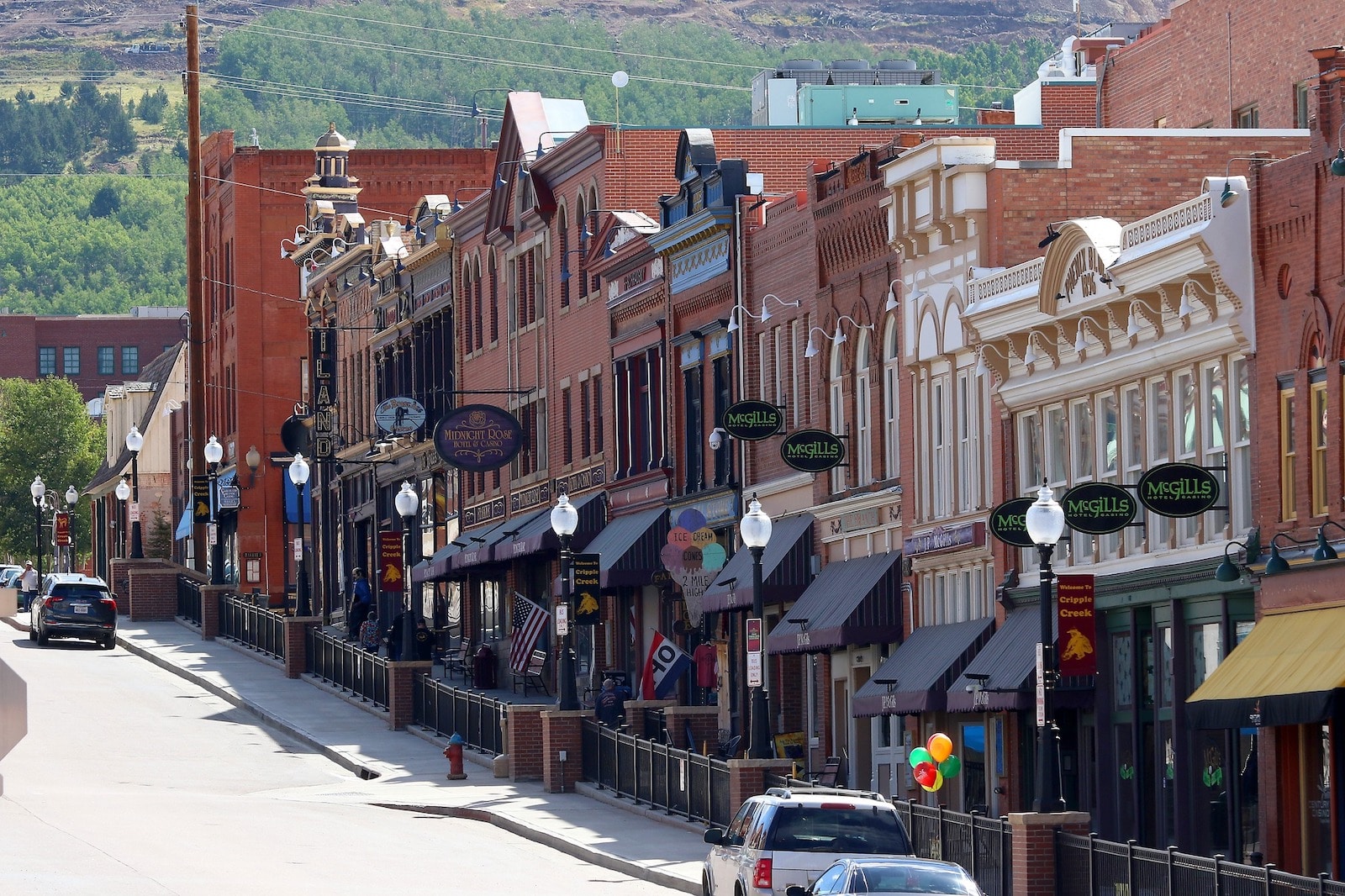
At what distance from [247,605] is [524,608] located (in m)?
14.1

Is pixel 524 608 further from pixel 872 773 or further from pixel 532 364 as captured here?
pixel 872 773

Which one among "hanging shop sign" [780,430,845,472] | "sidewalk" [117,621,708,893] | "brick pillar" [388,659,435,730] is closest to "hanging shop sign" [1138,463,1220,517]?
"sidewalk" [117,621,708,893]

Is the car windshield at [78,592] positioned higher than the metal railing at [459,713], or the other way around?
the car windshield at [78,592]

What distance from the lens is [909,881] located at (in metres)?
22.2

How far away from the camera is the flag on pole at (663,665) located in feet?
149

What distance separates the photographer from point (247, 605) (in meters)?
66.8

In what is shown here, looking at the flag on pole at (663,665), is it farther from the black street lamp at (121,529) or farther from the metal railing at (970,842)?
the black street lamp at (121,529)

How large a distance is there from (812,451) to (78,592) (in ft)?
97.6

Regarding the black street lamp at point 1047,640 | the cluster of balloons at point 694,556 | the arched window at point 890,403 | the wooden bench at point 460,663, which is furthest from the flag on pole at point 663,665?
the black street lamp at point 1047,640

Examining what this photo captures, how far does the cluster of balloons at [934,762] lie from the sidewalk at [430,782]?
296 centimetres

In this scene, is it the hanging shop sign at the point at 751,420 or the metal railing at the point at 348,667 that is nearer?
the hanging shop sign at the point at 751,420

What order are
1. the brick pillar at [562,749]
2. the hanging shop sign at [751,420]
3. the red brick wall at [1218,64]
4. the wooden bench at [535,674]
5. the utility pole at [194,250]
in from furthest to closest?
the utility pole at [194,250] < the wooden bench at [535,674] < the red brick wall at [1218,64] < the hanging shop sign at [751,420] < the brick pillar at [562,749]

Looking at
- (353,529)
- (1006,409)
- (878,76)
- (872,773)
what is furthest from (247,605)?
(1006,409)

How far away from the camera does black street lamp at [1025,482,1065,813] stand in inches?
1063
